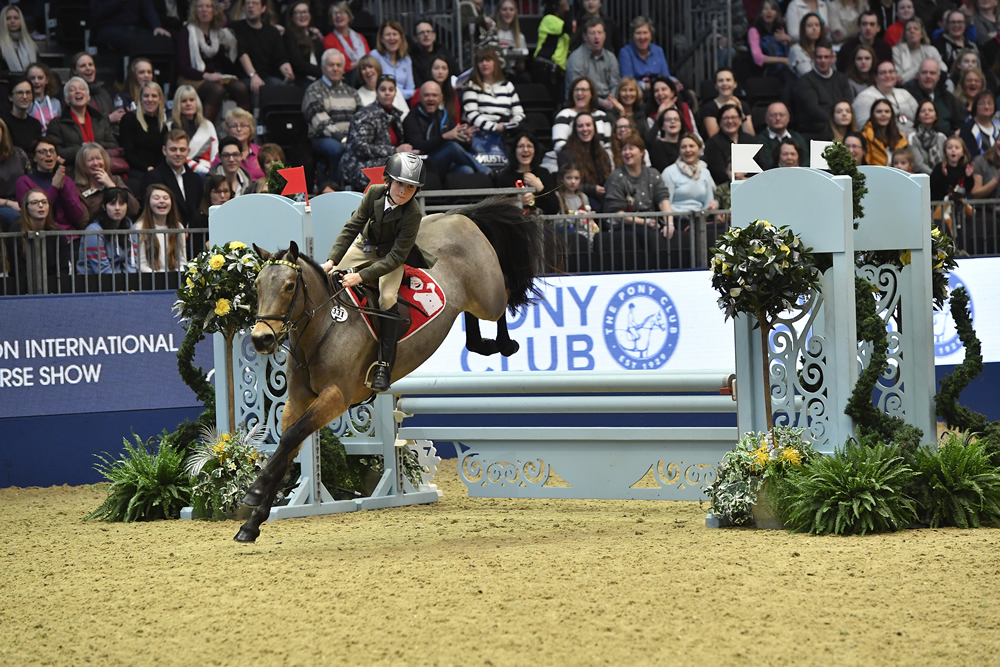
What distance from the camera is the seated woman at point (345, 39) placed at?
13.2m

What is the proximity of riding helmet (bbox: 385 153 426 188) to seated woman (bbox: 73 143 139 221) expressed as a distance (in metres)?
4.78

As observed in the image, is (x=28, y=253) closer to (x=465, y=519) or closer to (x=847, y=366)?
(x=465, y=519)

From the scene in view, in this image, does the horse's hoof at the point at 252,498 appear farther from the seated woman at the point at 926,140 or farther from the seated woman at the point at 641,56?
the seated woman at the point at 926,140

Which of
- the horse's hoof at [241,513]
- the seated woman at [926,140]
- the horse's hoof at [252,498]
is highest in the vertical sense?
the seated woman at [926,140]

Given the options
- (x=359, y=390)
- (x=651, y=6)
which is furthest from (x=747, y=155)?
(x=651, y=6)

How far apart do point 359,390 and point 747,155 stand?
2.75 m

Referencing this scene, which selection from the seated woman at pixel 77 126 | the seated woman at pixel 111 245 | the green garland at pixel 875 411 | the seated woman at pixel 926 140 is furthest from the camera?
the seated woman at pixel 926 140

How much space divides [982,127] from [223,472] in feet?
33.5

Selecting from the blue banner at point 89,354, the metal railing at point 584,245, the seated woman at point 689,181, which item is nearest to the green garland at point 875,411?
the metal railing at point 584,245

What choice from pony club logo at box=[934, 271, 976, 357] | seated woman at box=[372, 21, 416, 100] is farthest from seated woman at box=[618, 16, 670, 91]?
pony club logo at box=[934, 271, 976, 357]

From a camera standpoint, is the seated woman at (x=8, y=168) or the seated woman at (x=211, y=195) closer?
the seated woman at (x=8, y=168)

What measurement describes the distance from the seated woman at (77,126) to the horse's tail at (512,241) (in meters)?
5.22

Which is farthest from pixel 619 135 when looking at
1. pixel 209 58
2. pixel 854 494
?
pixel 854 494

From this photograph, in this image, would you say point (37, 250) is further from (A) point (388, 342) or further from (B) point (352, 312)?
(A) point (388, 342)
